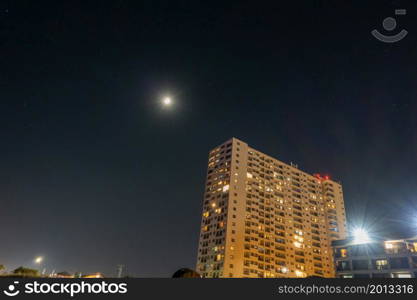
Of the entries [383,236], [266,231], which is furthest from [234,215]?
[383,236]

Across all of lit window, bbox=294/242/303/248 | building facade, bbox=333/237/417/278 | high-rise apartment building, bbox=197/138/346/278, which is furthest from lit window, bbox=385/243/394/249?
lit window, bbox=294/242/303/248

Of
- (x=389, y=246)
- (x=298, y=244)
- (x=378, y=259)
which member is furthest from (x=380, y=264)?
(x=298, y=244)

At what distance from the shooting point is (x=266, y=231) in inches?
4119

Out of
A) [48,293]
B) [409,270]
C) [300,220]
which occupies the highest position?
[300,220]

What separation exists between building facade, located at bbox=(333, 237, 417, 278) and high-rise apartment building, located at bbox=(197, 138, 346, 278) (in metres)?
28.3

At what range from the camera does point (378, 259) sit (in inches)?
2598

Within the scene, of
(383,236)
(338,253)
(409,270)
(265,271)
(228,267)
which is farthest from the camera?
(265,271)

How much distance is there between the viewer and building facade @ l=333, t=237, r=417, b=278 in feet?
201

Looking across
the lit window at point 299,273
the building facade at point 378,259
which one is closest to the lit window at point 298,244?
the lit window at point 299,273

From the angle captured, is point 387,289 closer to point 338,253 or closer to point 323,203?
point 338,253

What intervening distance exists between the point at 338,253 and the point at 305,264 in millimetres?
38507

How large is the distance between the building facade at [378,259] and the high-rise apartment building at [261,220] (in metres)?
28.3

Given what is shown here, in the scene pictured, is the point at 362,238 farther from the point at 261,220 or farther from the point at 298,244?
the point at 298,244

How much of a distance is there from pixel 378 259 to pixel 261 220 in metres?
43.9
